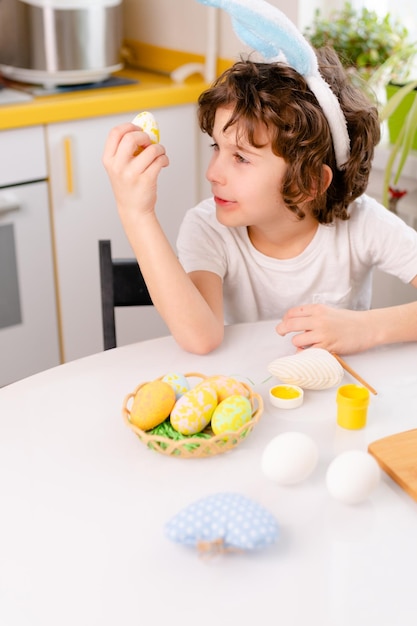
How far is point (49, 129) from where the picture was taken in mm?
2229

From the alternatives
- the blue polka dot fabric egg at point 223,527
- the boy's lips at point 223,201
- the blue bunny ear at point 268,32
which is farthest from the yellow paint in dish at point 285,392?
the blue bunny ear at point 268,32

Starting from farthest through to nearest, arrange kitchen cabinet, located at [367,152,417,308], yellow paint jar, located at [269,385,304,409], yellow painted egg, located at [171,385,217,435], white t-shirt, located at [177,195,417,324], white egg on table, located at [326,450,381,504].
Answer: kitchen cabinet, located at [367,152,417,308] → white t-shirt, located at [177,195,417,324] → yellow paint jar, located at [269,385,304,409] → yellow painted egg, located at [171,385,217,435] → white egg on table, located at [326,450,381,504]

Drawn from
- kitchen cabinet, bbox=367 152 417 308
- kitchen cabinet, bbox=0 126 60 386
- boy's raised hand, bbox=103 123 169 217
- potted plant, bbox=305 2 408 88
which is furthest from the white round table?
potted plant, bbox=305 2 408 88

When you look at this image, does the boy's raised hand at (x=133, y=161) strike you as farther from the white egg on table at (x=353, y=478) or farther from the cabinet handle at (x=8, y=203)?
the cabinet handle at (x=8, y=203)

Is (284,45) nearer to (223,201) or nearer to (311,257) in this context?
(223,201)

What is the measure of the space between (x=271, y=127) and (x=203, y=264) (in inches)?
10.1

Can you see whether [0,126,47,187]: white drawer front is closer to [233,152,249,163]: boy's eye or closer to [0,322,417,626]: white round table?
[233,152,249,163]: boy's eye

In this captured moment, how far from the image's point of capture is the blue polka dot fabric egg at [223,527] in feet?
2.65

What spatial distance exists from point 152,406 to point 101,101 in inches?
57.2

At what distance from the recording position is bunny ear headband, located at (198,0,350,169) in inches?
45.5

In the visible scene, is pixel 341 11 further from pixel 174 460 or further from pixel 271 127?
pixel 174 460

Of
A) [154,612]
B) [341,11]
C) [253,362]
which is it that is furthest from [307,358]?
[341,11]

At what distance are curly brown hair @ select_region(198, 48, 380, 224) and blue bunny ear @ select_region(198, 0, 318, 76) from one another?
0.05 m

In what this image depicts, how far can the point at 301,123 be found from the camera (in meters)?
1.34
